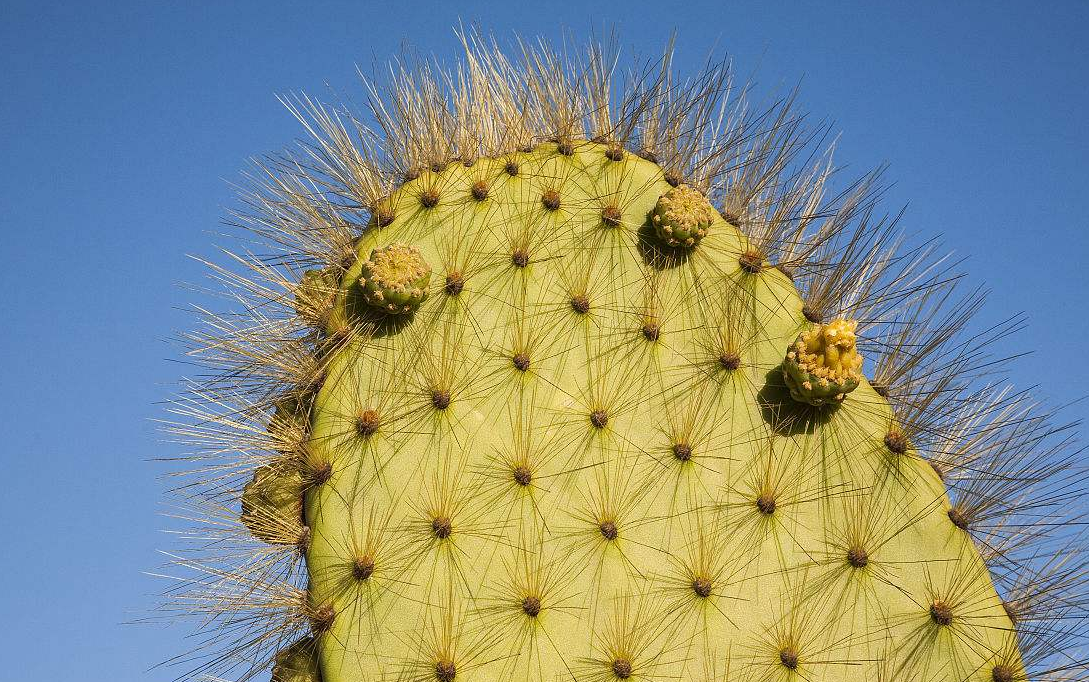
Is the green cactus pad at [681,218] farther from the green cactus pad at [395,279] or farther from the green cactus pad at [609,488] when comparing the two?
the green cactus pad at [395,279]

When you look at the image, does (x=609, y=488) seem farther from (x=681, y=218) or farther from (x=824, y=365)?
(x=681, y=218)

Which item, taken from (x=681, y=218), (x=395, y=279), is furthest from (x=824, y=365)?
(x=395, y=279)

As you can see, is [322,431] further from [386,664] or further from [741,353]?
[741,353]

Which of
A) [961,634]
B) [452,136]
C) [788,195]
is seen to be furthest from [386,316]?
[961,634]

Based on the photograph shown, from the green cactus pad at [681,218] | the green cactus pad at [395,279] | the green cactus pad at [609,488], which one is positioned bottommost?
the green cactus pad at [609,488]

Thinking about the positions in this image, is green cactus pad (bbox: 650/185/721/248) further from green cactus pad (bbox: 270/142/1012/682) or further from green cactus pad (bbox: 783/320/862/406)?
green cactus pad (bbox: 783/320/862/406)
